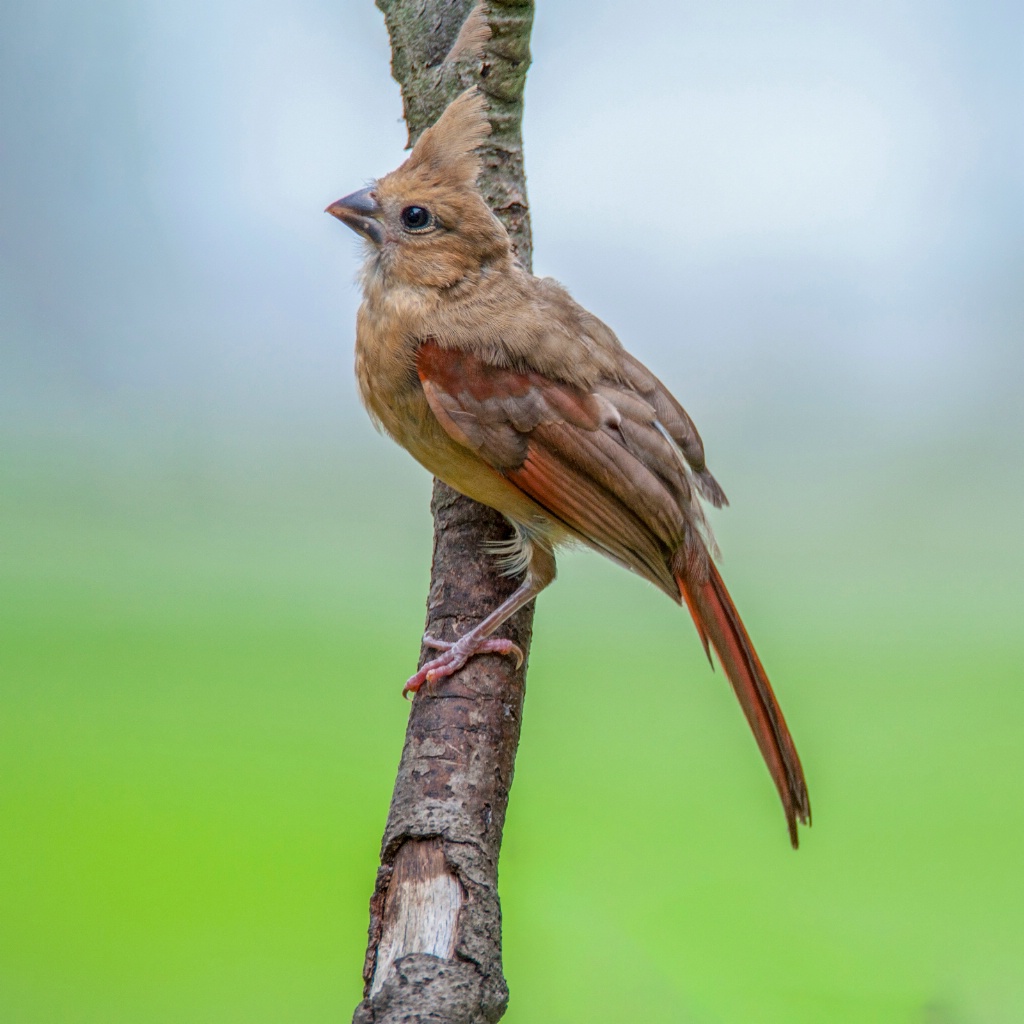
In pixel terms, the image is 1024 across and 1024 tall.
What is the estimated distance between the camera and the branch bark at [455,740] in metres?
1.49

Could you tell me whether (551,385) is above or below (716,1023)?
above

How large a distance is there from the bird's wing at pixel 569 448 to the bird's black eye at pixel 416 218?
0.96 feet

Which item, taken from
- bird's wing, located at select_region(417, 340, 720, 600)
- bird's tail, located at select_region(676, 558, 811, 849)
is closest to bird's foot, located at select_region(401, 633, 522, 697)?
bird's wing, located at select_region(417, 340, 720, 600)

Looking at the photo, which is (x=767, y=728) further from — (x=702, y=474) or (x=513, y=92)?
(x=513, y=92)

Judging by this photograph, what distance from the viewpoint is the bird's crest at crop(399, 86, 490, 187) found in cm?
230

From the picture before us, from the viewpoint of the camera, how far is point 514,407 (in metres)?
2.21

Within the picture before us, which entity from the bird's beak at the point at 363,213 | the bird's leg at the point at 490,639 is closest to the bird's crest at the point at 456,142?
the bird's beak at the point at 363,213

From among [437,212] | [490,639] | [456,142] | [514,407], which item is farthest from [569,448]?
[456,142]

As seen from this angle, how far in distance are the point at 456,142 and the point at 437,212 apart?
6.0 inches

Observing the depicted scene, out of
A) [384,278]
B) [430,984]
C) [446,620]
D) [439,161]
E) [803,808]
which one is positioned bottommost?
[430,984]

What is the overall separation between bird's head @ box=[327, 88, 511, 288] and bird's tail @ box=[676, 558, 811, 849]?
84 centimetres

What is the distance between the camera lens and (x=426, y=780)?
1.84 m

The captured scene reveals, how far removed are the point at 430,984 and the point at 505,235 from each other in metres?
1.58

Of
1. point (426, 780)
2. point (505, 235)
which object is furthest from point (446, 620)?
point (505, 235)
